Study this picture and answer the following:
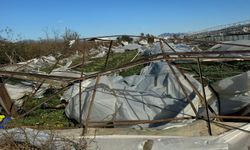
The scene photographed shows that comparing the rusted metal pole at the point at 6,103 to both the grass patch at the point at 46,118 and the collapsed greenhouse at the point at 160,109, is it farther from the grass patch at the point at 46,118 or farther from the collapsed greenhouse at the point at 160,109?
the grass patch at the point at 46,118

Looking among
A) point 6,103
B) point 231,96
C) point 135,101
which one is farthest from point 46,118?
point 231,96

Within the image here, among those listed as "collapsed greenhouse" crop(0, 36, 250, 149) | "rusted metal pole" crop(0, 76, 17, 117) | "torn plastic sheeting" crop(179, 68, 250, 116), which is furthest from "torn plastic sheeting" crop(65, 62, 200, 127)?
"rusted metal pole" crop(0, 76, 17, 117)

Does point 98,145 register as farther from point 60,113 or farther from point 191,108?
point 60,113

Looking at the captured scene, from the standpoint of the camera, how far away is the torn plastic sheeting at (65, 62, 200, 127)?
5.11m

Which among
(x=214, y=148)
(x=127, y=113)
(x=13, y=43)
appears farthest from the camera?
(x=13, y=43)

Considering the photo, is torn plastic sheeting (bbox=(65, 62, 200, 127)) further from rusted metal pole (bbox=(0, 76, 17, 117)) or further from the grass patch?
rusted metal pole (bbox=(0, 76, 17, 117))

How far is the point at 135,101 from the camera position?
5.39 meters

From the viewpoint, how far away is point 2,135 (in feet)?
14.8

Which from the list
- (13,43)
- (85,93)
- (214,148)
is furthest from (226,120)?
(13,43)

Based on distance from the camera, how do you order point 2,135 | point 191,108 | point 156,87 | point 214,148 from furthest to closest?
1. point 156,87
2. point 191,108
3. point 2,135
4. point 214,148

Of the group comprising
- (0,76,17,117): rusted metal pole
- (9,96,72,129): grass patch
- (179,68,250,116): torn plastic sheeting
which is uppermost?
(179,68,250,116): torn plastic sheeting

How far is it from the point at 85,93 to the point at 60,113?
62.6 inches

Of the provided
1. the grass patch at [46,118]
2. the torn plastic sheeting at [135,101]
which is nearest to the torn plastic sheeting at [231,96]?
the torn plastic sheeting at [135,101]

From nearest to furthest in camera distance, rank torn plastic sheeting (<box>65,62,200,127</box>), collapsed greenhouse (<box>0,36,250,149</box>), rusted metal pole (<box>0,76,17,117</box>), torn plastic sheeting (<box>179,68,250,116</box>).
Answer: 1. collapsed greenhouse (<box>0,36,250,149</box>)
2. torn plastic sheeting (<box>179,68,250,116</box>)
3. torn plastic sheeting (<box>65,62,200,127</box>)
4. rusted metal pole (<box>0,76,17,117</box>)
